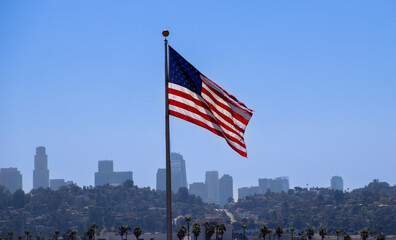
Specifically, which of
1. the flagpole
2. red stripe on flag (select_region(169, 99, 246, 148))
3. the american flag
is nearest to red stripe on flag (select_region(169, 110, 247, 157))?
the american flag

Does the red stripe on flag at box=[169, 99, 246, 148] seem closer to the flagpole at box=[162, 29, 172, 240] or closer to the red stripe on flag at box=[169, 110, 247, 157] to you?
the red stripe on flag at box=[169, 110, 247, 157]

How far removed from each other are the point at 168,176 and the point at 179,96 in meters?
3.43

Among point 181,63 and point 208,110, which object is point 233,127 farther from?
point 181,63

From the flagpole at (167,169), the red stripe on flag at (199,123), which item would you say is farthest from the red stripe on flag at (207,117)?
the flagpole at (167,169)

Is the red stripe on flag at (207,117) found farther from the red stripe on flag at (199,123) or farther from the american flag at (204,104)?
the red stripe on flag at (199,123)

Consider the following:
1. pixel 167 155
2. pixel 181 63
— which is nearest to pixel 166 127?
pixel 167 155

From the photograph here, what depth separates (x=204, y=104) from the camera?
30172 millimetres

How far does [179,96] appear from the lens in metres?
29.6

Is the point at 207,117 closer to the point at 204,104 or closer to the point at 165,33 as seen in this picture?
the point at 204,104

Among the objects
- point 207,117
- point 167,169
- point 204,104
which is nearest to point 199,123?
point 207,117

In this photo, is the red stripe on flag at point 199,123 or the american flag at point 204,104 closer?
the red stripe on flag at point 199,123

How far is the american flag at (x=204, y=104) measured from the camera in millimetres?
29578

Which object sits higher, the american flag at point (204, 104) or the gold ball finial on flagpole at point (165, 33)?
the gold ball finial on flagpole at point (165, 33)

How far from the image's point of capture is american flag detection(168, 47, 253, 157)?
2958 centimetres
